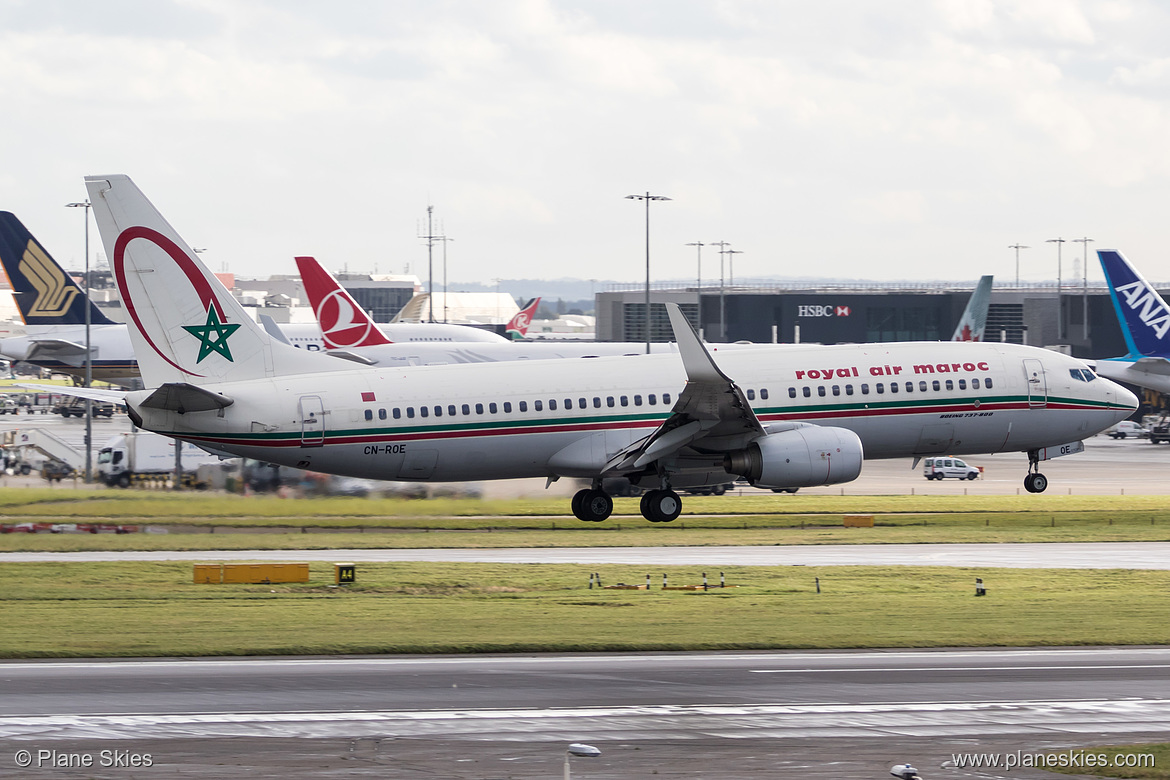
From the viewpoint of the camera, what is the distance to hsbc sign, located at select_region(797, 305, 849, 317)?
427ft

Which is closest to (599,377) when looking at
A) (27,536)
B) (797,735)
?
(27,536)

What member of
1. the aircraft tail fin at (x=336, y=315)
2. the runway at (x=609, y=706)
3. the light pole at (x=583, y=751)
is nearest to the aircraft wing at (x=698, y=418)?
the runway at (x=609, y=706)

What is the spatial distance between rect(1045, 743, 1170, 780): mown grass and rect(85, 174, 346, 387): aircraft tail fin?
92.9 ft

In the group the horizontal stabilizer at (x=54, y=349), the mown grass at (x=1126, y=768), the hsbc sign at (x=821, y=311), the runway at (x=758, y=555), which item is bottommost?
the mown grass at (x=1126, y=768)

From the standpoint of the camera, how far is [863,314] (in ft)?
426

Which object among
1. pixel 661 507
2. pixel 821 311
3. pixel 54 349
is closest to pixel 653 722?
pixel 661 507

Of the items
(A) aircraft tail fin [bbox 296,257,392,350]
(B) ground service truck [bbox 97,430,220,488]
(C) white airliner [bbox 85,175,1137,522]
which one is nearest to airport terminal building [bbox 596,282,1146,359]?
(A) aircraft tail fin [bbox 296,257,392,350]

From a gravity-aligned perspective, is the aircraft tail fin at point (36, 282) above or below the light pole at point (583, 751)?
above

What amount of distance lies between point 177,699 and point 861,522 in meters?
33.7

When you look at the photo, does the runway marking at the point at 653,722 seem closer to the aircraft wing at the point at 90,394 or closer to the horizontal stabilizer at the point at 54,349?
the aircraft wing at the point at 90,394

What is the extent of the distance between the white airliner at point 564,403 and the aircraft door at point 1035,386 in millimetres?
55

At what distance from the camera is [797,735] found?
64.2ft

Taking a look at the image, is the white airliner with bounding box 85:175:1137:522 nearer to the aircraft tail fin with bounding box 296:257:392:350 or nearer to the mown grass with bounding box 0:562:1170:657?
the mown grass with bounding box 0:562:1170:657

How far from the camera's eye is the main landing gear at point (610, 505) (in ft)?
143
